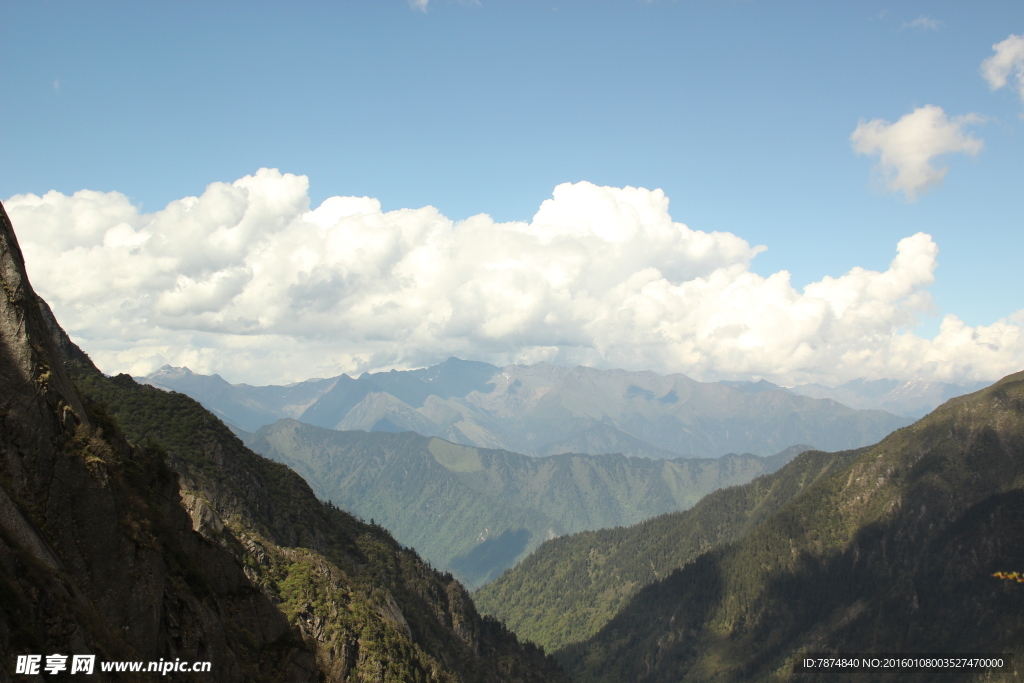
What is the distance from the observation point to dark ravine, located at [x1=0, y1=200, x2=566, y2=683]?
30.3 meters

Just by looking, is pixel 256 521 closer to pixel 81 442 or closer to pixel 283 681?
pixel 283 681

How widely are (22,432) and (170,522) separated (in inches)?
650

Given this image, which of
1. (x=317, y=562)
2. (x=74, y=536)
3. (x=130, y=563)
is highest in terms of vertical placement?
(x=74, y=536)

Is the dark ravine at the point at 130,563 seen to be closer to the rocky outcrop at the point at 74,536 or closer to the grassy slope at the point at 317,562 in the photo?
the rocky outcrop at the point at 74,536

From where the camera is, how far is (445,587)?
174 m

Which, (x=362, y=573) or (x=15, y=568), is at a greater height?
(x=15, y=568)

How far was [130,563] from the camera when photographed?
3822cm

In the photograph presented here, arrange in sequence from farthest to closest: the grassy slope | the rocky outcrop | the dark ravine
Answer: the grassy slope, the dark ravine, the rocky outcrop

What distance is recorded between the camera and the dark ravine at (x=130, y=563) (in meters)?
30.3

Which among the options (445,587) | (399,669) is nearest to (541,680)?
(445,587)

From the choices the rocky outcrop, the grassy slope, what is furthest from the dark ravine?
the grassy slope

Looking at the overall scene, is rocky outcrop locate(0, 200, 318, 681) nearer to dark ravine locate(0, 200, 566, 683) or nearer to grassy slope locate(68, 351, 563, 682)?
dark ravine locate(0, 200, 566, 683)

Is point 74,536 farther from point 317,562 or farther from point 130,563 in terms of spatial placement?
point 317,562

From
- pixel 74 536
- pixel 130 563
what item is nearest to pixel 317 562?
pixel 130 563
